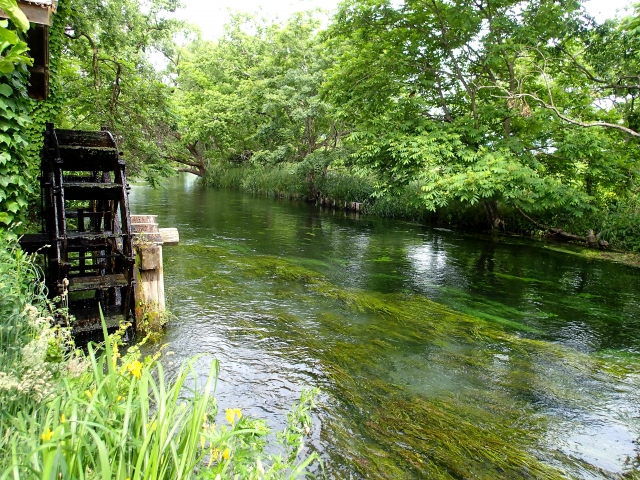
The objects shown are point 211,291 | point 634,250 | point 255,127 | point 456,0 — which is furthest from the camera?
point 255,127

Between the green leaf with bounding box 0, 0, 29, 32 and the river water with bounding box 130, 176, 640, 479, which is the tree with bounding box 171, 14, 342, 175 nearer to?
the river water with bounding box 130, 176, 640, 479

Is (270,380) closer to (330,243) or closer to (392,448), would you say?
(392,448)

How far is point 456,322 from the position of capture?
6.66 metres

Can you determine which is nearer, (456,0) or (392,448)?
(392,448)

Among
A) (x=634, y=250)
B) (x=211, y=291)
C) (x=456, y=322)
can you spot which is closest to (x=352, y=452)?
(x=456, y=322)

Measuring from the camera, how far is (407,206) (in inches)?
685

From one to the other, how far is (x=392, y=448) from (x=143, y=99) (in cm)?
934

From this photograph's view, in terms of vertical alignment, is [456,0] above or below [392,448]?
above

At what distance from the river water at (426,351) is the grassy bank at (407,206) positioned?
6.24ft

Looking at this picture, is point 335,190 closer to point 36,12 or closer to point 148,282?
point 148,282

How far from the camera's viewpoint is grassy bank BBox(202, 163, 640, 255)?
1210 centimetres

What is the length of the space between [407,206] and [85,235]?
526 inches

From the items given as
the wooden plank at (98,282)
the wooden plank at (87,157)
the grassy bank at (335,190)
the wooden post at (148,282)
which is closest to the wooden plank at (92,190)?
the wooden plank at (87,157)

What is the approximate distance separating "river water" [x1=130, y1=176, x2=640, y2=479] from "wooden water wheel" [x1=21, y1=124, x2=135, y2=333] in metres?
0.94
